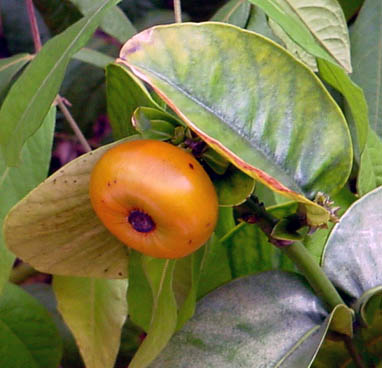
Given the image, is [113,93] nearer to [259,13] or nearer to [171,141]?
[171,141]

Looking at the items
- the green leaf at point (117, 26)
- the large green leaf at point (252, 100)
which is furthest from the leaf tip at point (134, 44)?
the green leaf at point (117, 26)

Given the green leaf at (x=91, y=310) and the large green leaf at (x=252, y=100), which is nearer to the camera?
the large green leaf at (x=252, y=100)

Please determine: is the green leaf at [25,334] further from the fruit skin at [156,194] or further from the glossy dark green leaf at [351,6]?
the glossy dark green leaf at [351,6]

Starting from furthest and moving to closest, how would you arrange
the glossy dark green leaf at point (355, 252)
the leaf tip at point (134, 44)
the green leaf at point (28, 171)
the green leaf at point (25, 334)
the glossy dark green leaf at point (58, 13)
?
1. the glossy dark green leaf at point (58, 13)
2. the green leaf at point (25, 334)
3. the green leaf at point (28, 171)
4. the glossy dark green leaf at point (355, 252)
5. the leaf tip at point (134, 44)

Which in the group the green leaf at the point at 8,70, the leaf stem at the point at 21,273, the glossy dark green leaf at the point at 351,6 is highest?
the green leaf at the point at 8,70

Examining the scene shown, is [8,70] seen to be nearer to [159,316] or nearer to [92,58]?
[92,58]

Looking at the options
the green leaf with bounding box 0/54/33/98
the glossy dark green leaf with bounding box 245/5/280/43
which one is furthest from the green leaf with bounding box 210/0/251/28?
the green leaf with bounding box 0/54/33/98

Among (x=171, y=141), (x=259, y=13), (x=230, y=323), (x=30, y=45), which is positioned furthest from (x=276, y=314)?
(x=30, y=45)

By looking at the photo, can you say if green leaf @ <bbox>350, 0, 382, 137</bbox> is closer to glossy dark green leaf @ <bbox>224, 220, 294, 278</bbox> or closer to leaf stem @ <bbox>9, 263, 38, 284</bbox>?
glossy dark green leaf @ <bbox>224, 220, 294, 278</bbox>
